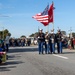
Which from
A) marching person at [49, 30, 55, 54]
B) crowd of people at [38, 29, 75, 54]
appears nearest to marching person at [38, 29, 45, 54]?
crowd of people at [38, 29, 75, 54]

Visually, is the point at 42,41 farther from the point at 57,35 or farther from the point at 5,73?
the point at 5,73

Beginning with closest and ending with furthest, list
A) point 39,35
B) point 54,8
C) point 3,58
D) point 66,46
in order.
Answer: point 3,58, point 39,35, point 54,8, point 66,46

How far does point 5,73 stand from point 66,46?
104 feet

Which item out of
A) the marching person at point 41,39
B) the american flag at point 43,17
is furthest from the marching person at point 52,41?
the american flag at point 43,17

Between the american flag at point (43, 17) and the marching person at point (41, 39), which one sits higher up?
the american flag at point (43, 17)

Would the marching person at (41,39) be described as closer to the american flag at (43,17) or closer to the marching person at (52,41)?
the marching person at (52,41)

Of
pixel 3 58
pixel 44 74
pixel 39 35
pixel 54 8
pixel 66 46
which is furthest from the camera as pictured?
pixel 66 46

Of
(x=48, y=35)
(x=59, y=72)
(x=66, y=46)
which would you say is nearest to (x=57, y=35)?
(x=48, y=35)

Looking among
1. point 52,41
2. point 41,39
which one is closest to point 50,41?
point 52,41

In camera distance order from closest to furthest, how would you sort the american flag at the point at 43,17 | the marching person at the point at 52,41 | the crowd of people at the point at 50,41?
the crowd of people at the point at 50,41, the marching person at the point at 52,41, the american flag at the point at 43,17

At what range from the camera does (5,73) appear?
13023 mm

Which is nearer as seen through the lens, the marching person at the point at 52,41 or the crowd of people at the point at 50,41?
the crowd of people at the point at 50,41

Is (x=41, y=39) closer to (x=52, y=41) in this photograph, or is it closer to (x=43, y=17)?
(x=52, y=41)

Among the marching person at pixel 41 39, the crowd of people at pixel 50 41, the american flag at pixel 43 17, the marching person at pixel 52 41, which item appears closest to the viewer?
the marching person at pixel 41 39
